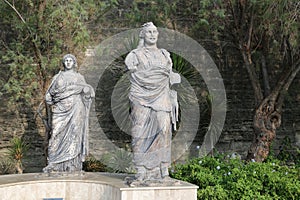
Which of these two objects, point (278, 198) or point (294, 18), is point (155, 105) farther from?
point (294, 18)

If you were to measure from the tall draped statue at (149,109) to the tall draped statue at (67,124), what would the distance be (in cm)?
112

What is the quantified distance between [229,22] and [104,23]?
10.3 ft

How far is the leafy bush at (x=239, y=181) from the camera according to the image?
5.70 meters

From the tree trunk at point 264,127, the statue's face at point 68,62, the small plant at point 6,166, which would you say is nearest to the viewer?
the statue's face at point 68,62

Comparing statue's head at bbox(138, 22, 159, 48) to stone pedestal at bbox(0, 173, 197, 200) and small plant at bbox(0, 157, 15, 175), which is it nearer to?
stone pedestal at bbox(0, 173, 197, 200)

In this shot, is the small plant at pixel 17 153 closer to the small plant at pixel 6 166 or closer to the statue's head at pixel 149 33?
the small plant at pixel 6 166

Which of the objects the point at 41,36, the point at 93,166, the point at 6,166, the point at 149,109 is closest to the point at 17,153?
the point at 6,166

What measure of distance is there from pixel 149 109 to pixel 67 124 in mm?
1397

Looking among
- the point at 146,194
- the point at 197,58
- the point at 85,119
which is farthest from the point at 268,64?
the point at 146,194

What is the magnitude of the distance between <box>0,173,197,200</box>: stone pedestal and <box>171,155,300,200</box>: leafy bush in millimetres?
841

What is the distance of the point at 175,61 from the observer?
9.55 meters

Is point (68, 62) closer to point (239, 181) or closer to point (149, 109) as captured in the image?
point (149, 109)

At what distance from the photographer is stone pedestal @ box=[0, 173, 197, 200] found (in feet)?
15.4

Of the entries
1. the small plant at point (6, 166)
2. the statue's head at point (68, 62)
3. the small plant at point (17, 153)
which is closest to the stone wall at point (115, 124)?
the small plant at point (6, 166)
